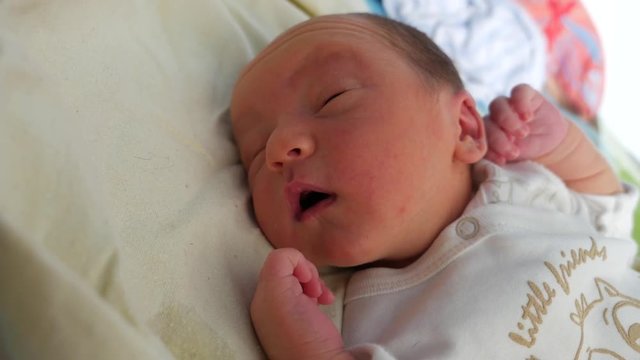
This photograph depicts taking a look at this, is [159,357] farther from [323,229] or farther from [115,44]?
[115,44]

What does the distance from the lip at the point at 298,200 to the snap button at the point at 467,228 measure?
0.59ft

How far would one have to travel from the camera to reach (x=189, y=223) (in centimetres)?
78

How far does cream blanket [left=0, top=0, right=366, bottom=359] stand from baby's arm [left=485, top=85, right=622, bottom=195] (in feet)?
1.31

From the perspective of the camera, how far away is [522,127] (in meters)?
1.08

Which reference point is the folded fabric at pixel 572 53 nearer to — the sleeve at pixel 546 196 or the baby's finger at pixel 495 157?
the sleeve at pixel 546 196

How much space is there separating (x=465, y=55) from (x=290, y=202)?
849 mm

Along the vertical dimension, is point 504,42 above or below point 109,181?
below

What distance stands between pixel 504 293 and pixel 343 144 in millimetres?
257

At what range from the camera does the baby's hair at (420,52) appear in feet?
3.09

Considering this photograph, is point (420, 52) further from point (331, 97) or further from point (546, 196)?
point (546, 196)

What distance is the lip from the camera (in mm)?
822

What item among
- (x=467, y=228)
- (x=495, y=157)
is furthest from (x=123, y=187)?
(x=495, y=157)

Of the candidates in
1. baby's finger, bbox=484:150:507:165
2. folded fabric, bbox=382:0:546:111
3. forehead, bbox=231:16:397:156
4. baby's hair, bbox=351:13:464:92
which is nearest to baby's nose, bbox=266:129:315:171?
forehead, bbox=231:16:397:156

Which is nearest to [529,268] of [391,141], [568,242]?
[568,242]
